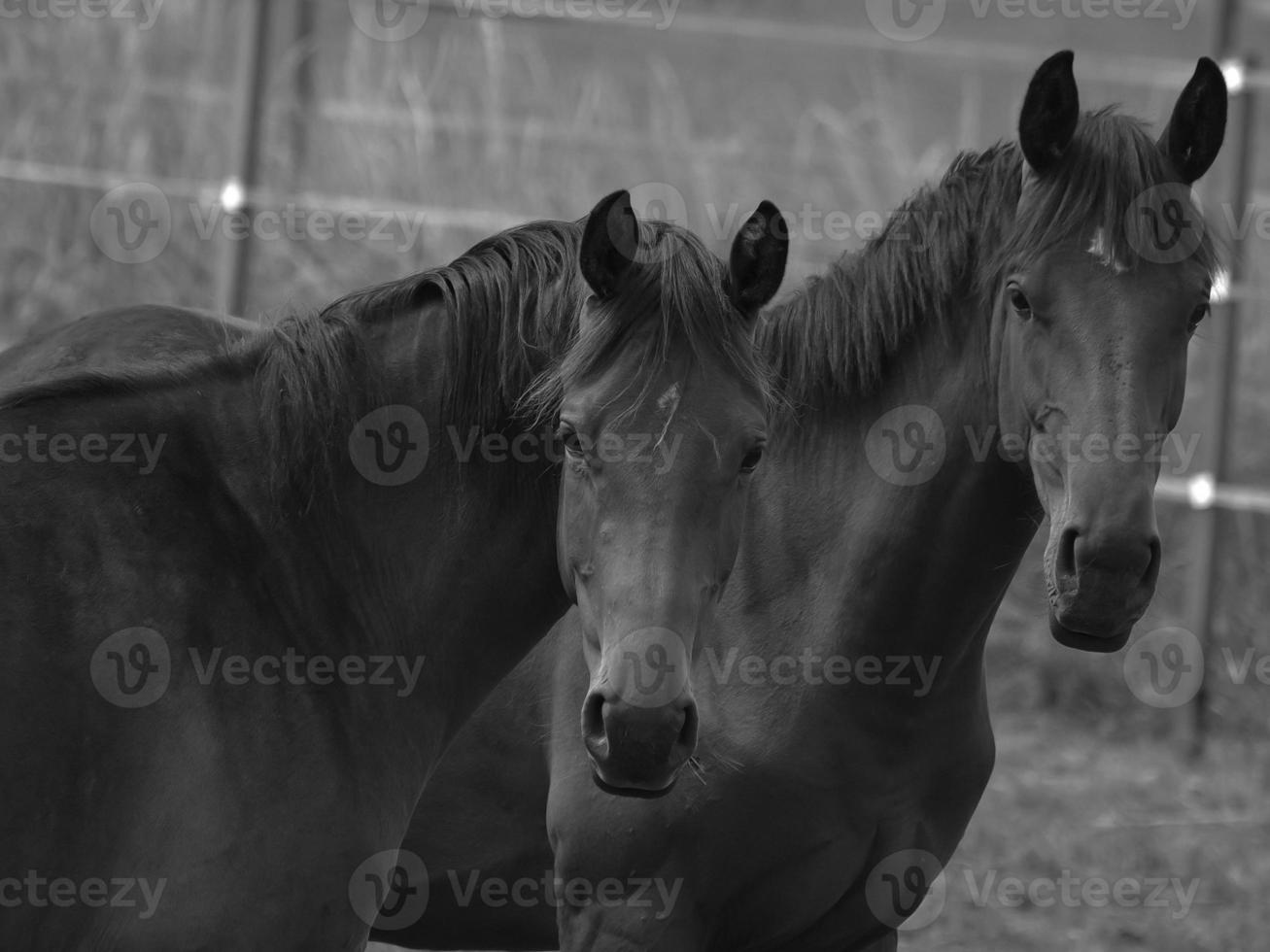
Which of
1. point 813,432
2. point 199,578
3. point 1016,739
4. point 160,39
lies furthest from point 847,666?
point 160,39

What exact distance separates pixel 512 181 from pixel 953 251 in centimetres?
460

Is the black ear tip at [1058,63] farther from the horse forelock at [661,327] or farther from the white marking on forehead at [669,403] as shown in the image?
the white marking on forehead at [669,403]

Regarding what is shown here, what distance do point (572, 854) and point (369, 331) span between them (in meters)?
1.06

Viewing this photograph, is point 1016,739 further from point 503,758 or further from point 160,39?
point 160,39

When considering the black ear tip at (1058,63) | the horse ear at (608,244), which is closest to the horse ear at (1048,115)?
the black ear tip at (1058,63)

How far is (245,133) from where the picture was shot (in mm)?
6109

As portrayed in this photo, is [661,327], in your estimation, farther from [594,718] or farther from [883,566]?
[883,566]

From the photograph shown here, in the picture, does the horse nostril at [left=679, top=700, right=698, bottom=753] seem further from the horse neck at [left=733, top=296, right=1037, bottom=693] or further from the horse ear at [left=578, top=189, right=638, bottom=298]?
the horse neck at [left=733, top=296, right=1037, bottom=693]

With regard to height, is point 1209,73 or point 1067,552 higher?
point 1209,73

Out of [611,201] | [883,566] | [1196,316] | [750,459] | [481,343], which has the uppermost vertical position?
[611,201]

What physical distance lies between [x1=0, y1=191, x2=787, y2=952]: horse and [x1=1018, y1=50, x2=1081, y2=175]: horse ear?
25.8 inches

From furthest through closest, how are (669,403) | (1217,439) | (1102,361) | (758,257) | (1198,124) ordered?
(1217,439) < (1198,124) < (1102,361) < (758,257) < (669,403)

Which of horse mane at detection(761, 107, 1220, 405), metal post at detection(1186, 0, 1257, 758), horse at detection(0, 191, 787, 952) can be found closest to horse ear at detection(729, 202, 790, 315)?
horse at detection(0, 191, 787, 952)

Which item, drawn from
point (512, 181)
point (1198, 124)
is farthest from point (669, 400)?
point (512, 181)
